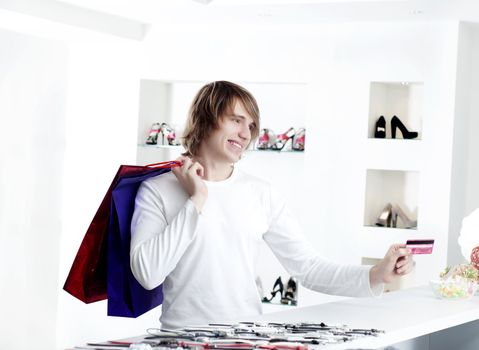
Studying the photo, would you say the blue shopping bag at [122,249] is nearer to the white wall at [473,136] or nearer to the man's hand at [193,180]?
the man's hand at [193,180]

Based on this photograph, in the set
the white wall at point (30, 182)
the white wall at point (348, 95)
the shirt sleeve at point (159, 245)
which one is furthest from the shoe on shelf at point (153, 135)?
the shirt sleeve at point (159, 245)

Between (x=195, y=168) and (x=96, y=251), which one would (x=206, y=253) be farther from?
(x=96, y=251)

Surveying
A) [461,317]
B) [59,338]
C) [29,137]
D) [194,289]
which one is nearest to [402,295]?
[461,317]

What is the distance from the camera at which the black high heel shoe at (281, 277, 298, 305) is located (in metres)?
6.09

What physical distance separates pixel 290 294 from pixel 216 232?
3325mm

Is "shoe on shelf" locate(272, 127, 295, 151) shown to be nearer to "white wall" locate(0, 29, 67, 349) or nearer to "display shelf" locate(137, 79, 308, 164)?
"display shelf" locate(137, 79, 308, 164)

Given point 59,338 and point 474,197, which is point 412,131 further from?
point 59,338

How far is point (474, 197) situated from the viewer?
18.7ft

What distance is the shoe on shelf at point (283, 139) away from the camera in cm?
614

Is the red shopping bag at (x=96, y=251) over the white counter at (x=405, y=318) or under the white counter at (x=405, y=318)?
over

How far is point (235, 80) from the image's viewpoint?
5.99m

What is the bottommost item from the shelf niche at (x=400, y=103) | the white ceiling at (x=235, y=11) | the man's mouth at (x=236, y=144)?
the man's mouth at (x=236, y=144)

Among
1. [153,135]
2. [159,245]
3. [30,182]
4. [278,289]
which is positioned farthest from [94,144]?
[159,245]

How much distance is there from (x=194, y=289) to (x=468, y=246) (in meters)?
1.83
